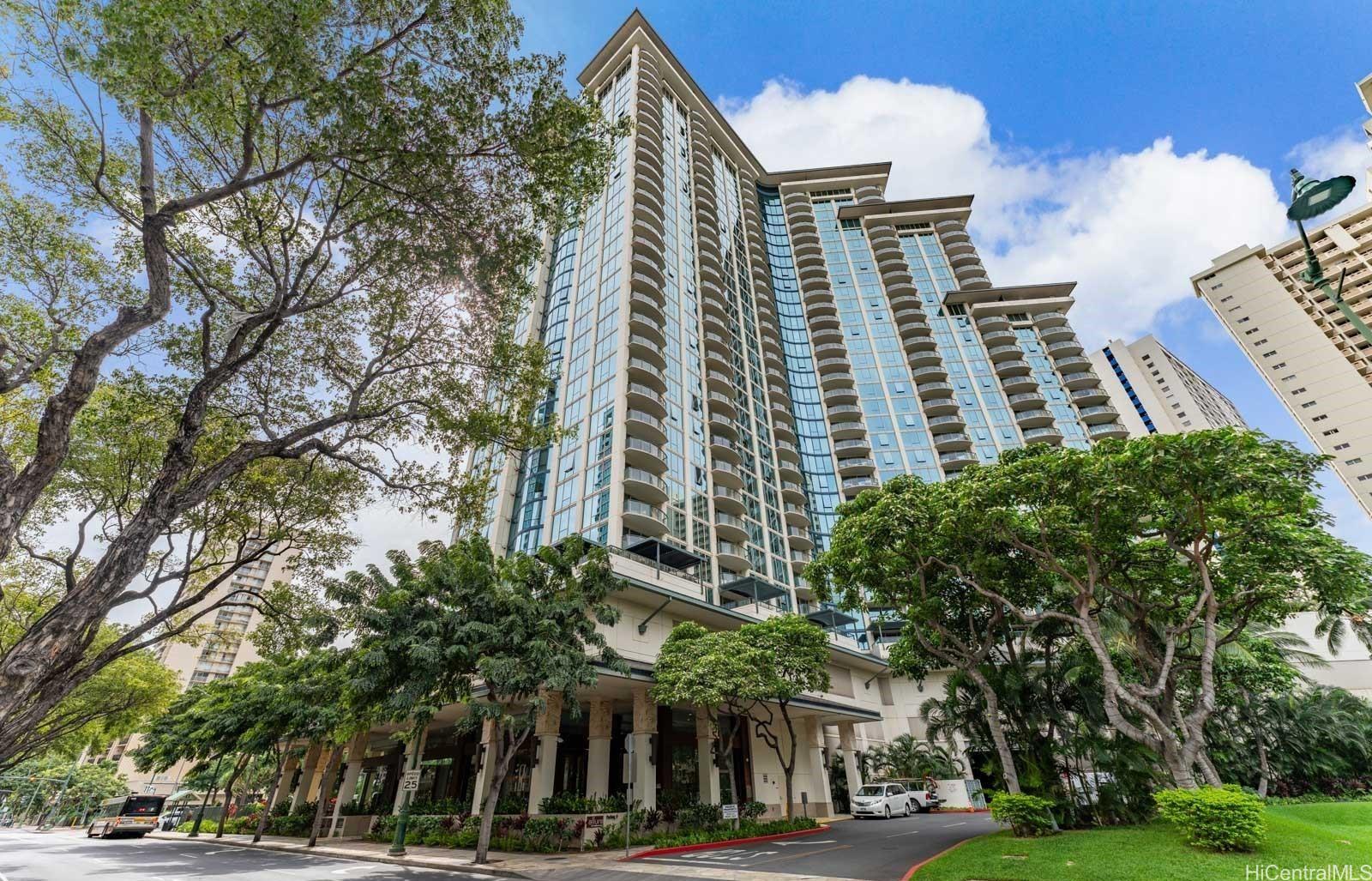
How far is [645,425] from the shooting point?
126 feet

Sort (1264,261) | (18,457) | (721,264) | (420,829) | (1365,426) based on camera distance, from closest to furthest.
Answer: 1. (18,457)
2. (420,829)
3. (721,264)
4. (1365,426)
5. (1264,261)

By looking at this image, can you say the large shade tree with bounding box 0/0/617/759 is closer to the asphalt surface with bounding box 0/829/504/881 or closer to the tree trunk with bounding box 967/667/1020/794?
the asphalt surface with bounding box 0/829/504/881

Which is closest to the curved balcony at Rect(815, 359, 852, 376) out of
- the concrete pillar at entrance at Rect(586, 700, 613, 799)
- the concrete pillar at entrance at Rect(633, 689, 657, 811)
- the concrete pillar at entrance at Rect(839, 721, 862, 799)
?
the concrete pillar at entrance at Rect(839, 721, 862, 799)

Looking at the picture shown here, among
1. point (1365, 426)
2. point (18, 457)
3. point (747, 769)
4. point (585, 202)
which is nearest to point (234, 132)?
point (585, 202)

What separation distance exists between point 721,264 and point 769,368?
12842 millimetres

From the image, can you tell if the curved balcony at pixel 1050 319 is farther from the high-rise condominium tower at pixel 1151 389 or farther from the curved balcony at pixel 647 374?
the curved balcony at pixel 647 374

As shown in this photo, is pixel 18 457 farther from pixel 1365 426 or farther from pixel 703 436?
pixel 1365 426

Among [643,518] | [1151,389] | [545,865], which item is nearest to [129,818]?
[643,518]

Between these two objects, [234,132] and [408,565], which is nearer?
[234,132]

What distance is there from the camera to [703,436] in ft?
149

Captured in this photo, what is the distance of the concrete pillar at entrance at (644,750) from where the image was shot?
19.7 meters

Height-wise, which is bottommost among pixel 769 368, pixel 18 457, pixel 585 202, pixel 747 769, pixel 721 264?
pixel 747 769

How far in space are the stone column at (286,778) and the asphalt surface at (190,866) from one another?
37.6 feet

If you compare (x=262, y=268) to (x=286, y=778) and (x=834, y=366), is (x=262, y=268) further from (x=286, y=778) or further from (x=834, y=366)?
(x=834, y=366)
